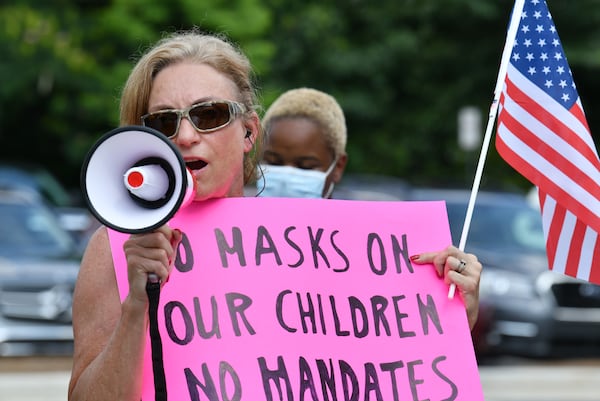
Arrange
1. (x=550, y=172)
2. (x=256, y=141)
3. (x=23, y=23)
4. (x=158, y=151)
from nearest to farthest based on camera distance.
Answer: (x=158, y=151) < (x=256, y=141) < (x=550, y=172) < (x=23, y=23)

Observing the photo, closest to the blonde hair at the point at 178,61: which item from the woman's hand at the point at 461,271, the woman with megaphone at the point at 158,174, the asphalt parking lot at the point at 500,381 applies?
the woman with megaphone at the point at 158,174

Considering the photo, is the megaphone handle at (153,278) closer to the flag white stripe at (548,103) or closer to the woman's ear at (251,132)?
the woman's ear at (251,132)

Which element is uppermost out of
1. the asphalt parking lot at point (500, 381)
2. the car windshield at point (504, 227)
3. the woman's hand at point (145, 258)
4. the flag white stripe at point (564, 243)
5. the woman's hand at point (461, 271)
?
the car windshield at point (504, 227)

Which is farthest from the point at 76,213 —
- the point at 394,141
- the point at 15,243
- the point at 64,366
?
the point at 394,141

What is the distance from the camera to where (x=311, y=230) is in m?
3.12

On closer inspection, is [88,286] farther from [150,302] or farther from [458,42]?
[458,42]

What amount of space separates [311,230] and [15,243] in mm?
9194

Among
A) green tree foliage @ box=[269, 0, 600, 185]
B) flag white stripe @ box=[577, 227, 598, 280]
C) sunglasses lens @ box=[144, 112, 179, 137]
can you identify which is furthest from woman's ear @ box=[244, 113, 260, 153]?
green tree foliage @ box=[269, 0, 600, 185]

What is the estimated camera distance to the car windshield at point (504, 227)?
485 inches

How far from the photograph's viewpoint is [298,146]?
4.50 m

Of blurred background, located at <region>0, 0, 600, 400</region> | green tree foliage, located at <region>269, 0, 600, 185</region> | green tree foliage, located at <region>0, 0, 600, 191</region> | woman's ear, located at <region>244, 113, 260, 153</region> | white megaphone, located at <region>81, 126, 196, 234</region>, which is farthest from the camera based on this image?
green tree foliage, located at <region>269, 0, 600, 185</region>

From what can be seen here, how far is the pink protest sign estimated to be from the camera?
9.54 feet

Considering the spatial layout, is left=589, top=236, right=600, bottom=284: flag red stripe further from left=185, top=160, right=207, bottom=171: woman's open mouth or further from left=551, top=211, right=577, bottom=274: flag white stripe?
left=185, top=160, right=207, bottom=171: woman's open mouth

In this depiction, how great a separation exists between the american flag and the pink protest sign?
441 millimetres
